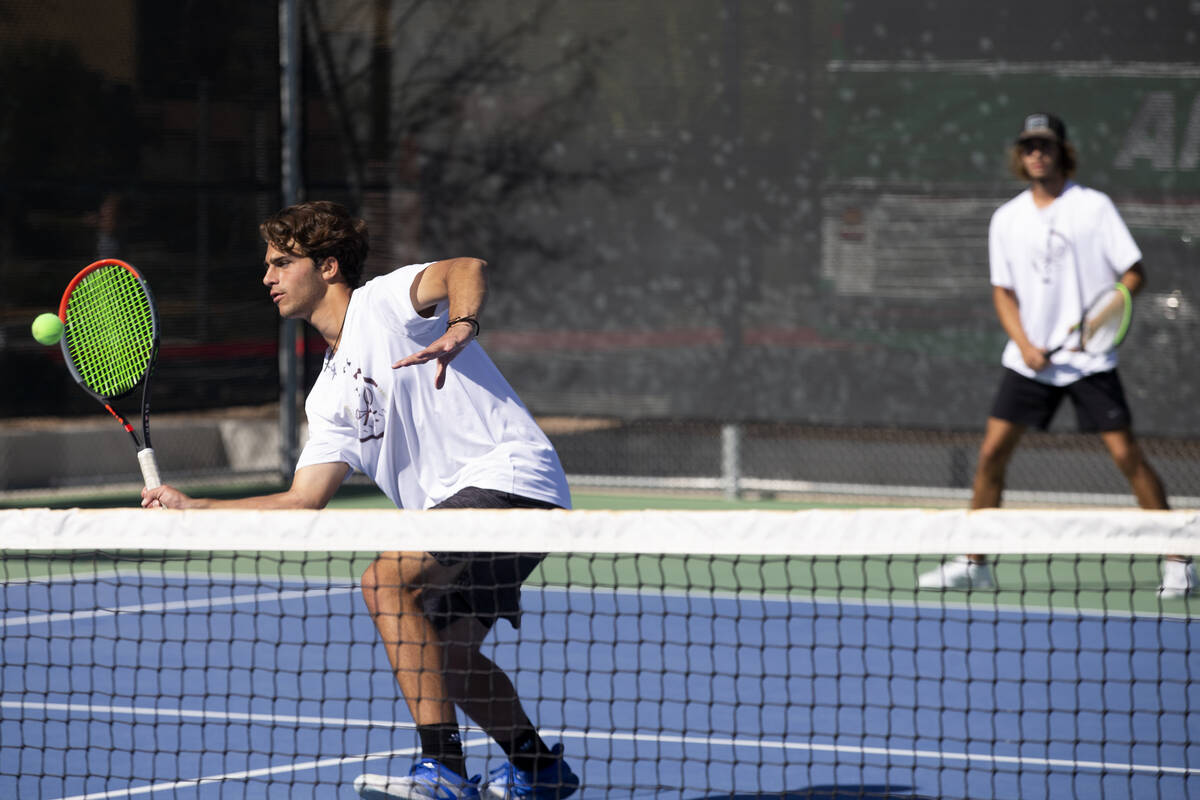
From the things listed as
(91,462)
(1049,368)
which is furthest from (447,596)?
(91,462)

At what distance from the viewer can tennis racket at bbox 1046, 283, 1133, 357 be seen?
5.74 meters

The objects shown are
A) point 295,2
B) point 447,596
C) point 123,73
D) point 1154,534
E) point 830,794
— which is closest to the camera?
point 1154,534

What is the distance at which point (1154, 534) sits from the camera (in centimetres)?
290

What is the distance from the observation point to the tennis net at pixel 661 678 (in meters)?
3.03

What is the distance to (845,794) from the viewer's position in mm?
3545

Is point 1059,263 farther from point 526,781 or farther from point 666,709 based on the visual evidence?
point 526,781

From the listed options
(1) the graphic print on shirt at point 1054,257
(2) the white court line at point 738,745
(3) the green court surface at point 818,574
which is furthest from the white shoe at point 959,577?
(2) the white court line at point 738,745

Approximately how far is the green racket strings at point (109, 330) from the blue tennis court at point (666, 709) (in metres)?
0.54

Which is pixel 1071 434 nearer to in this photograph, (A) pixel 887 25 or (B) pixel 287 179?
(A) pixel 887 25

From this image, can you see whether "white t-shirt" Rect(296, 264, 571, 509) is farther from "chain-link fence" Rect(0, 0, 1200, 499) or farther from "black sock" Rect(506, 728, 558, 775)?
"chain-link fence" Rect(0, 0, 1200, 499)

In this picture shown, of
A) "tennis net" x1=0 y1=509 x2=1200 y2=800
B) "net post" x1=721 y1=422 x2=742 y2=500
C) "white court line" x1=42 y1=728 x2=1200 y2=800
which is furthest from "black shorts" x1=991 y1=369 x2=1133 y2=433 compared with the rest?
"net post" x1=721 y1=422 x2=742 y2=500

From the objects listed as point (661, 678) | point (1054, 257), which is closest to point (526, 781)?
point (661, 678)

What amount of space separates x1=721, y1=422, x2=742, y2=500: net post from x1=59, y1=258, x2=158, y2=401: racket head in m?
4.78

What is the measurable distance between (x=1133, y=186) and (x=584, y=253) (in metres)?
2.50
